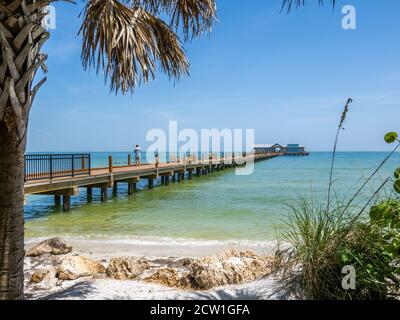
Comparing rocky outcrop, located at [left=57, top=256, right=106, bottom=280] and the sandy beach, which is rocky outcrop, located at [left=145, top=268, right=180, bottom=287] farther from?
rocky outcrop, located at [left=57, top=256, right=106, bottom=280]

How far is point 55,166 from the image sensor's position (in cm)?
1456

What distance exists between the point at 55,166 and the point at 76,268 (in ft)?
32.1

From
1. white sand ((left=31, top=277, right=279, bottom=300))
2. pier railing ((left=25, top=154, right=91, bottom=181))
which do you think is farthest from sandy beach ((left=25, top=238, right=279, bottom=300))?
pier railing ((left=25, top=154, right=91, bottom=181))

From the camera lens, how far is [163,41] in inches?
176

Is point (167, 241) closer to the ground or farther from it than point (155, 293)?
closer to the ground

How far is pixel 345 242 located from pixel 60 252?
257 inches

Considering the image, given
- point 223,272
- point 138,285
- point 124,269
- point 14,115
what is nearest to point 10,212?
point 14,115

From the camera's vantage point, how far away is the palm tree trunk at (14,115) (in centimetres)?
258

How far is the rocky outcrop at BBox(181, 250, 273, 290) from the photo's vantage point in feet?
14.2

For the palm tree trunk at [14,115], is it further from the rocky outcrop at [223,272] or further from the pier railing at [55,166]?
the pier railing at [55,166]

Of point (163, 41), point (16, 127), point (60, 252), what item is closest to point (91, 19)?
point (163, 41)

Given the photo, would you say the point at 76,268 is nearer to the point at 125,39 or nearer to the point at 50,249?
the point at 50,249

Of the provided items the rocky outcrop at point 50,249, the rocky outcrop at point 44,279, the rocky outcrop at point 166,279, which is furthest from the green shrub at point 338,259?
the rocky outcrop at point 50,249
